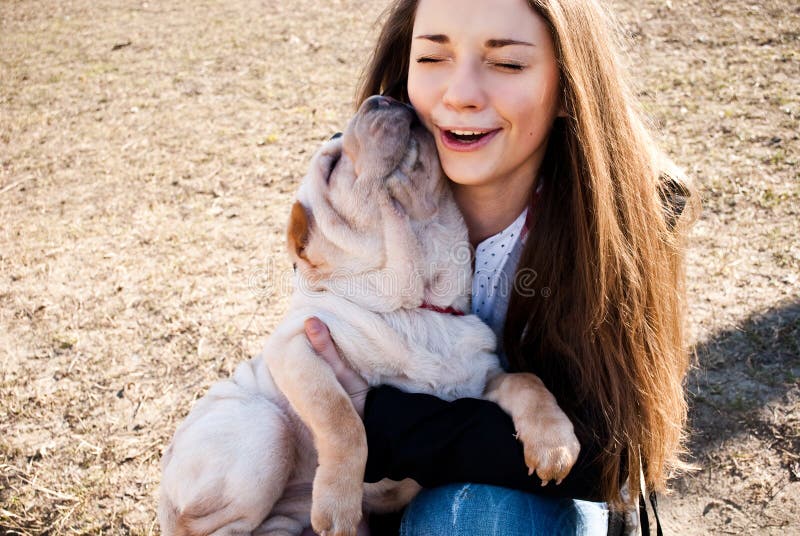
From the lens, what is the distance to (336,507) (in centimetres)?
186

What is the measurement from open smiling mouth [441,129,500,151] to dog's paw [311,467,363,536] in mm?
1113

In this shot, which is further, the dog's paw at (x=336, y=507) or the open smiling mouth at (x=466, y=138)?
the open smiling mouth at (x=466, y=138)

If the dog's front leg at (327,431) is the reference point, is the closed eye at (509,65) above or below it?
above

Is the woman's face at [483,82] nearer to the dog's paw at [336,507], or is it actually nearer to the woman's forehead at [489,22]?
the woman's forehead at [489,22]

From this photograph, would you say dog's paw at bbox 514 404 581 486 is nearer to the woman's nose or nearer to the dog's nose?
the woman's nose

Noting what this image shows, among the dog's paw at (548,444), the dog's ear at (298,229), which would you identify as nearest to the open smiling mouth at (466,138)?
the dog's ear at (298,229)

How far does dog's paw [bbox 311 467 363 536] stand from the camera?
1.85 m

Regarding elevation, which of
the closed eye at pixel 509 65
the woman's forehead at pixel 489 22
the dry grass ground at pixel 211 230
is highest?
the woman's forehead at pixel 489 22

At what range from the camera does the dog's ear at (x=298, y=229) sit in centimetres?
222

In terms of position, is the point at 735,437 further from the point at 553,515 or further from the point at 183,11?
the point at 183,11

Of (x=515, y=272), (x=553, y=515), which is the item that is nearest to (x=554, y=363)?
(x=515, y=272)

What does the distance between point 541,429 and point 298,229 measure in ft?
3.31

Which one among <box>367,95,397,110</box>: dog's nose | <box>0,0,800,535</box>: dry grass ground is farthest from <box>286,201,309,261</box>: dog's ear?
<box>0,0,800,535</box>: dry grass ground

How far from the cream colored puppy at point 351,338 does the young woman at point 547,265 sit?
0.10m
